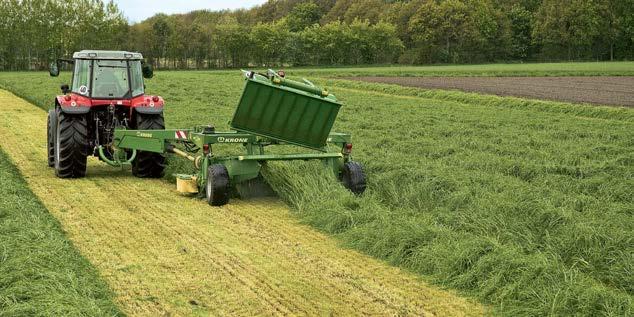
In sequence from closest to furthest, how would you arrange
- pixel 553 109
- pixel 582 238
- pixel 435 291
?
pixel 435 291, pixel 582 238, pixel 553 109

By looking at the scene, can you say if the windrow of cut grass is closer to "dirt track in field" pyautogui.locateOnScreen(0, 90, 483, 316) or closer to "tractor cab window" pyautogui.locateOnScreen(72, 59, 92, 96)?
"dirt track in field" pyautogui.locateOnScreen(0, 90, 483, 316)

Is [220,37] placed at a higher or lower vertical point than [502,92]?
higher

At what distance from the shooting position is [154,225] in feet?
27.2

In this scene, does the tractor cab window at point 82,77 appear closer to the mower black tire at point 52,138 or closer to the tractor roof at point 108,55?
the tractor roof at point 108,55

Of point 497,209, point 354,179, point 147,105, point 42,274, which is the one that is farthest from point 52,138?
point 497,209

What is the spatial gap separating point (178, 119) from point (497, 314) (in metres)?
13.2

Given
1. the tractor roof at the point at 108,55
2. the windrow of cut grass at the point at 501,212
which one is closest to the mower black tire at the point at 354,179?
the windrow of cut grass at the point at 501,212

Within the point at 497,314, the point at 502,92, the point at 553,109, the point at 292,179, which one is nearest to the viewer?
the point at 497,314

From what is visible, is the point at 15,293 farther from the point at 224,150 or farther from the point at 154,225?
the point at 224,150

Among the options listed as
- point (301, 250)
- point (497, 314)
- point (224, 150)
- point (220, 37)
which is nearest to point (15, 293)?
point (301, 250)

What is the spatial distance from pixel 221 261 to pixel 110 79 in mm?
5927

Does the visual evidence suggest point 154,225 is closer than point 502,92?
Yes

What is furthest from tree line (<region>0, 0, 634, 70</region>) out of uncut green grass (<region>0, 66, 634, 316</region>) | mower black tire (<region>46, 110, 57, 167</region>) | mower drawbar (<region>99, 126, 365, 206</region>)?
mower drawbar (<region>99, 126, 365, 206</region>)

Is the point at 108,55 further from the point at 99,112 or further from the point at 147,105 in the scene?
the point at 147,105
